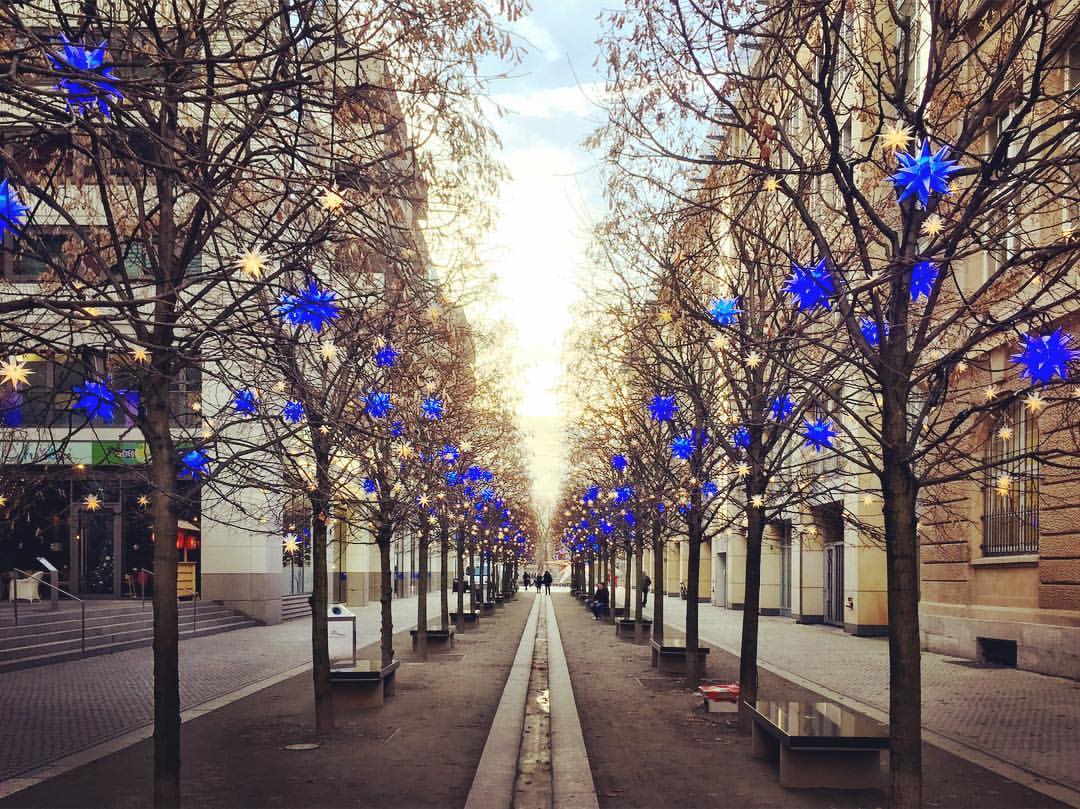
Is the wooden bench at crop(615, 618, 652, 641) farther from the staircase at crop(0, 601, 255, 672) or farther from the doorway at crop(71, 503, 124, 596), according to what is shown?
the doorway at crop(71, 503, 124, 596)

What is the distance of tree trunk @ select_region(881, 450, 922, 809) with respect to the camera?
7.32 meters

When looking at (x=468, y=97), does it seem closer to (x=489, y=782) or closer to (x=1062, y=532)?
(x=489, y=782)

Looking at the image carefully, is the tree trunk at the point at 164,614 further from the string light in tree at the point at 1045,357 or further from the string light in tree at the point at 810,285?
the string light in tree at the point at 1045,357

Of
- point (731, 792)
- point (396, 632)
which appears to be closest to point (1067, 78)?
point (731, 792)

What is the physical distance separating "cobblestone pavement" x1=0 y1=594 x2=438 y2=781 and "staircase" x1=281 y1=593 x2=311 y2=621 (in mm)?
8078

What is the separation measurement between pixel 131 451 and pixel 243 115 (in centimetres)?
2881

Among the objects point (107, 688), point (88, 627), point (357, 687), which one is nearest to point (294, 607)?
point (88, 627)

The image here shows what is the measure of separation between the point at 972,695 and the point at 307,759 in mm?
11253

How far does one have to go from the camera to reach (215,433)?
8625 mm

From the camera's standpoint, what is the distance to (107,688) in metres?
18.3

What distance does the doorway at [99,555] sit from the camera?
3609 centimetres

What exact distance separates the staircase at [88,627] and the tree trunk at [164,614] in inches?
591

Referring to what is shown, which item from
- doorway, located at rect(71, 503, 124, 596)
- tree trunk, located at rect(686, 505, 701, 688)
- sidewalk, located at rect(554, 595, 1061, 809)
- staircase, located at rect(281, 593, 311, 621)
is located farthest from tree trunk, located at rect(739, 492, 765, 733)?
doorway, located at rect(71, 503, 124, 596)

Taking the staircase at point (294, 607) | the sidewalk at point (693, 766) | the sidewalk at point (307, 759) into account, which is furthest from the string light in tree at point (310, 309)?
the staircase at point (294, 607)
